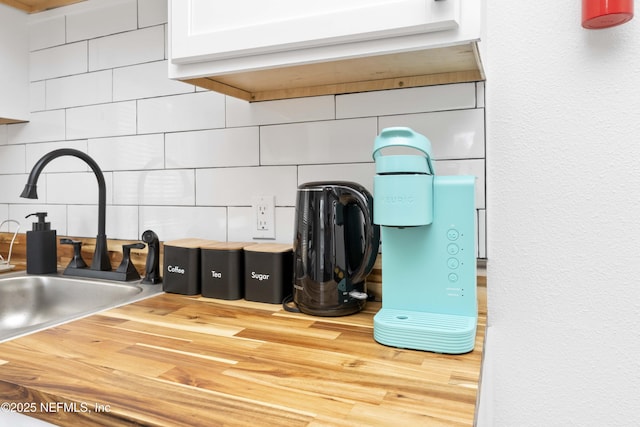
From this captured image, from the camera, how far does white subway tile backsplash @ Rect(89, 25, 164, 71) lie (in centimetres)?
137

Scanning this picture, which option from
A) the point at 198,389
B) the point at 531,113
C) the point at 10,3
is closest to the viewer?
the point at 198,389

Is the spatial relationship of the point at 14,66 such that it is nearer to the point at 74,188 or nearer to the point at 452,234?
the point at 74,188

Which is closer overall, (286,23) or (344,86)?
(286,23)

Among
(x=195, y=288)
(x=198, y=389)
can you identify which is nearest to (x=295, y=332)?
(x=198, y=389)

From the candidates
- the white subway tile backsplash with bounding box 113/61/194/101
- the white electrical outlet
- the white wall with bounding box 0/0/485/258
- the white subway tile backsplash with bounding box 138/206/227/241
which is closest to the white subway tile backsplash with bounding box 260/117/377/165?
the white wall with bounding box 0/0/485/258

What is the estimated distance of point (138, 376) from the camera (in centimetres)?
66

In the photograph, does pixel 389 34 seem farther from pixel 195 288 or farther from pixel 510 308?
pixel 195 288

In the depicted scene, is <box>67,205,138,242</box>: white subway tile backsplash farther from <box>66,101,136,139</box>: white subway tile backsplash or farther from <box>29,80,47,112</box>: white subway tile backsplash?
<box>29,80,47,112</box>: white subway tile backsplash

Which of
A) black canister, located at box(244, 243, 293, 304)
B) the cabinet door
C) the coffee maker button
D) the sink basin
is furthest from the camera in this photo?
the sink basin

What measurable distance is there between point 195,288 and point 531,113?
0.88m

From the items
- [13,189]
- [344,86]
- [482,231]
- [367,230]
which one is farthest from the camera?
[13,189]

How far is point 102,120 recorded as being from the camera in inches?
58.6

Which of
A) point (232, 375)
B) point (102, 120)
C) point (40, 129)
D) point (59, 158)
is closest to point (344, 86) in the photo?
point (232, 375)

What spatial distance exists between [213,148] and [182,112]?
0.16 metres
